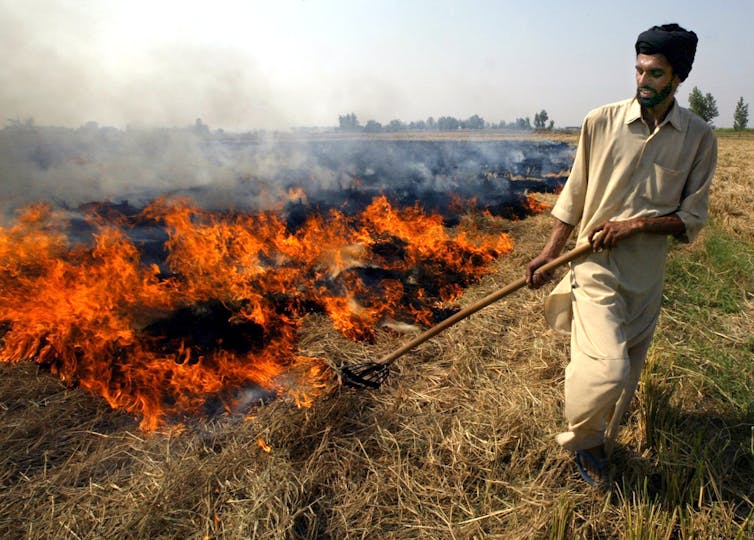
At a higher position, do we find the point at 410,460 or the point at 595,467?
the point at 595,467

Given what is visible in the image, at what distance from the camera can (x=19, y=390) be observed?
10.3 feet

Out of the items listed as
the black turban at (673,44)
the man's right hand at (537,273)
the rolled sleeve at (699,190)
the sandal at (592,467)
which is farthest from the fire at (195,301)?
the black turban at (673,44)

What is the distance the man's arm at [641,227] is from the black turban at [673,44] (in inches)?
28.6

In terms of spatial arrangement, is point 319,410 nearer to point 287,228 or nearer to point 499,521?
point 499,521

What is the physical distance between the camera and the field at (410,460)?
2.17 metres

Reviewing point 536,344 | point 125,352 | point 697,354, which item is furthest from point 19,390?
point 697,354

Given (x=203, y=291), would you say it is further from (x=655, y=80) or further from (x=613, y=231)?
(x=655, y=80)

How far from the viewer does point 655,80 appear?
208 centimetres

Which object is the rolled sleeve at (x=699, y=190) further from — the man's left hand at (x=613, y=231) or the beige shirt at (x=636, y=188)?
the man's left hand at (x=613, y=231)

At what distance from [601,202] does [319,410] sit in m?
2.13

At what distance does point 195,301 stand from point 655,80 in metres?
3.66

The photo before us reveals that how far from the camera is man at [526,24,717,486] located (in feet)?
6.73

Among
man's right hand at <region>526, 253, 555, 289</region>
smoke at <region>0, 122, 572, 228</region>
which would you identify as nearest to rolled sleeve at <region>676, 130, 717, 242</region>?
man's right hand at <region>526, 253, 555, 289</region>

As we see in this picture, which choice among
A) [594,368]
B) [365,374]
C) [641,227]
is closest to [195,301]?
[365,374]
